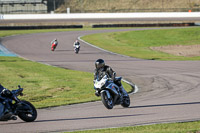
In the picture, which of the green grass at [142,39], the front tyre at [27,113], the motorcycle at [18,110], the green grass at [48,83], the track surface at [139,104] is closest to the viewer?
the motorcycle at [18,110]

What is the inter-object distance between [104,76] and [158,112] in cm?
190

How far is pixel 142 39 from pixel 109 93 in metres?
37.1

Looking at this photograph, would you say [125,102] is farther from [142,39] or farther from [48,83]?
[142,39]

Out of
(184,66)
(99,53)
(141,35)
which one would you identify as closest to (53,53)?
(99,53)

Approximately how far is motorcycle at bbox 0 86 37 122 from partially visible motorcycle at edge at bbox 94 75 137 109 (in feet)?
7.59

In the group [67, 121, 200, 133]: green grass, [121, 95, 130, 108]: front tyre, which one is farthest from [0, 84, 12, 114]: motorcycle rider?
[121, 95, 130, 108]: front tyre

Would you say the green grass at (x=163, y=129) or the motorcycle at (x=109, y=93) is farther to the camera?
the motorcycle at (x=109, y=93)

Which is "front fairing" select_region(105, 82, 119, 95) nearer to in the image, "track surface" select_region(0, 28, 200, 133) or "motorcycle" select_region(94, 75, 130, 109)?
"motorcycle" select_region(94, 75, 130, 109)

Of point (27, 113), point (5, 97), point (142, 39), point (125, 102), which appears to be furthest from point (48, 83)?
point (142, 39)

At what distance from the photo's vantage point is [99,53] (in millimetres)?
36250

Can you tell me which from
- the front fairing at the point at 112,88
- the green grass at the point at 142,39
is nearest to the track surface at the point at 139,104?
the front fairing at the point at 112,88

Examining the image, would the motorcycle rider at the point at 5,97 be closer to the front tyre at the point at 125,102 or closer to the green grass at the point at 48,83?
the green grass at the point at 48,83

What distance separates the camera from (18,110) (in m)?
10.3

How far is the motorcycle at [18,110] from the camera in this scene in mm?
9924
